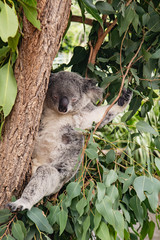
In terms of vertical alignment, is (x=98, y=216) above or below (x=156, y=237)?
above

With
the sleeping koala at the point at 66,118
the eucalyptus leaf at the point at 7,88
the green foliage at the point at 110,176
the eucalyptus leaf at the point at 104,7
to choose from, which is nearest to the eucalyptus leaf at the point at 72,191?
the green foliage at the point at 110,176

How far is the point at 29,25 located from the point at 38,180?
83 cm

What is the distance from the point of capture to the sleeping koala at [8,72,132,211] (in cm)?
197

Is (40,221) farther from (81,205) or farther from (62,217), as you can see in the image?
(81,205)

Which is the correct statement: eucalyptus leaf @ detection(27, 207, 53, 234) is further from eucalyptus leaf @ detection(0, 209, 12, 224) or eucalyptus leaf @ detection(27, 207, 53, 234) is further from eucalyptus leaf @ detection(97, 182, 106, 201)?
eucalyptus leaf @ detection(97, 182, 106, 201)

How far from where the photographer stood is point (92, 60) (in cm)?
200

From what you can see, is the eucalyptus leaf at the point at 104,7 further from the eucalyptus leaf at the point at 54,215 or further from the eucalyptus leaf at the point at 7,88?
the eucalyptus leaf at the point at 54,215

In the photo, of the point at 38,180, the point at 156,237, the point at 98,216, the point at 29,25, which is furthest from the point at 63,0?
the point at 156,237

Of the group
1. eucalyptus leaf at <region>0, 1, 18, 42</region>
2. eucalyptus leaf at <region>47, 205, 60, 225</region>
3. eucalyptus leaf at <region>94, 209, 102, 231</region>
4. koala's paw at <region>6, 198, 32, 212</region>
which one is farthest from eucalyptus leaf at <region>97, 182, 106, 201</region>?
eucalyptus leaf at <region>0, 1, 18, 42</region>

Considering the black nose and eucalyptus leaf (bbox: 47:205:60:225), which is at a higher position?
the black nose

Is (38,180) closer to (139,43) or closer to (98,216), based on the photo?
(98,216)

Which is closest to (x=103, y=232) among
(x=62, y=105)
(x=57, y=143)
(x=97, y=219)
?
(x=97, y=219)

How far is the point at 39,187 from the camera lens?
1.67 metres

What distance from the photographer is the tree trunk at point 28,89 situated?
57.2 inches
